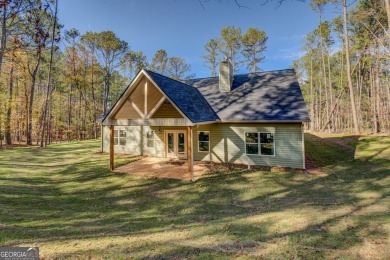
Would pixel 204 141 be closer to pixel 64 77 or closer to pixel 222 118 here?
pixel 222 118

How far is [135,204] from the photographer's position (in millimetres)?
7480

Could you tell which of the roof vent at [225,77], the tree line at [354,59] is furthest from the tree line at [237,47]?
the roof vent at [225,77]

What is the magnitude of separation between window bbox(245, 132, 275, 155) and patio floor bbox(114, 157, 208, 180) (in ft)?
10.2

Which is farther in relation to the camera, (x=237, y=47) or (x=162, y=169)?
(x=237, y=47)

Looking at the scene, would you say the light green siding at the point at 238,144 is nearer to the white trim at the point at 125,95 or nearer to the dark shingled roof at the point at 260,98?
the dark shingled roof at the point at 260,98

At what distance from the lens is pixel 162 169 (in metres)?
12.2

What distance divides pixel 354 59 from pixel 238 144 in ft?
102

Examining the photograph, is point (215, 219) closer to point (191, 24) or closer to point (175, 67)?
point (191, 24)

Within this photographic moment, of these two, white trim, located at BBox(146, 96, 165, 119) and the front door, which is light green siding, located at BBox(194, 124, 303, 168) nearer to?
the front door

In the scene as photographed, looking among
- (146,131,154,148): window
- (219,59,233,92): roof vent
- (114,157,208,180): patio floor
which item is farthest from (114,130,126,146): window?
(219,59,233,92): roof vent

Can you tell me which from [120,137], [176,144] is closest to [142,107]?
[176,144]

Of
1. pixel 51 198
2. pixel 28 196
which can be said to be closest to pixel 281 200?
pixel 51 198

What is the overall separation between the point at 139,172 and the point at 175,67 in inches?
1222

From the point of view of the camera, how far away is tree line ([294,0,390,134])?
21.8m
